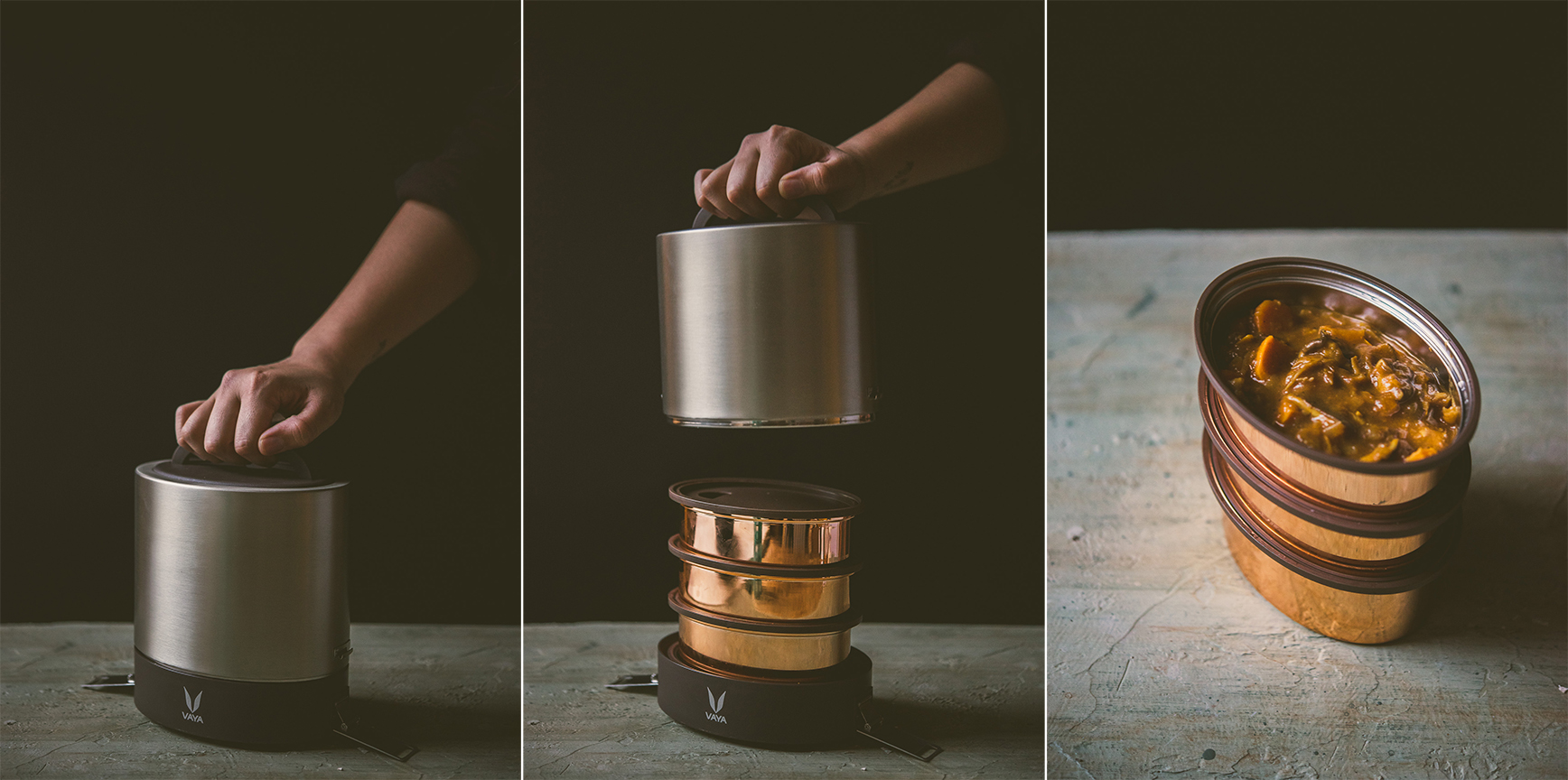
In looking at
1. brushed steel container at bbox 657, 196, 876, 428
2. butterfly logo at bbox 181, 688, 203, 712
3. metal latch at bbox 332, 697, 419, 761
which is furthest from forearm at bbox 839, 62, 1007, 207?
butterfly logo at bbox 181, 688, 203, 712

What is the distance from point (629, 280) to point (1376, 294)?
964 mm

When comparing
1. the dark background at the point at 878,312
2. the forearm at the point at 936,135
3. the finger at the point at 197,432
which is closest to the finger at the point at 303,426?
the finger at the point at 197,432

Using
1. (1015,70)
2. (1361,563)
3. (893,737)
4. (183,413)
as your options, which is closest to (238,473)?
(183,413)

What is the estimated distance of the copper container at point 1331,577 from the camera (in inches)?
42.6

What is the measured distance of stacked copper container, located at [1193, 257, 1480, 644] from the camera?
39.8 inches

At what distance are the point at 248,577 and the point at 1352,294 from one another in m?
1.44

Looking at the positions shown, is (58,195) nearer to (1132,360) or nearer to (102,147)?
(102,147)

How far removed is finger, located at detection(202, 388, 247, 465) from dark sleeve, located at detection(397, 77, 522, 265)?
367mm

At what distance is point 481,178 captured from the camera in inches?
50.4

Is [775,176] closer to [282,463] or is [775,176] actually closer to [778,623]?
[778,623]

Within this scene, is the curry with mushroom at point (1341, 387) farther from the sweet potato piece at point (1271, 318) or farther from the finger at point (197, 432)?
the finger at point (197, 432)

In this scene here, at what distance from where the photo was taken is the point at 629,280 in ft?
3.92

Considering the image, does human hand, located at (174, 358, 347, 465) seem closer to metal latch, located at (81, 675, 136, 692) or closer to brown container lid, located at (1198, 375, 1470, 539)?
metal latch, located at (81, 675, 136, 692)

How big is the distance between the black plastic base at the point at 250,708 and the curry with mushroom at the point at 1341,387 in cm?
122
